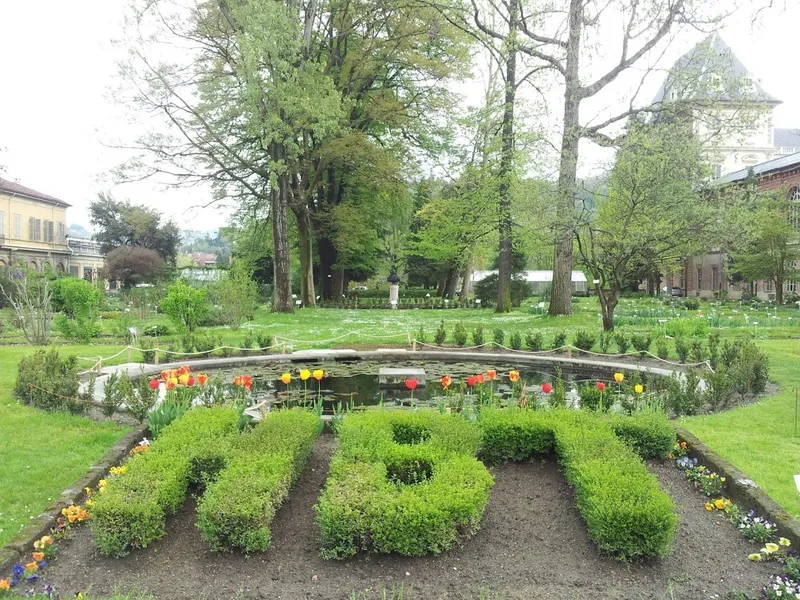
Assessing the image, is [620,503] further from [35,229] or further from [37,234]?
[37,234]

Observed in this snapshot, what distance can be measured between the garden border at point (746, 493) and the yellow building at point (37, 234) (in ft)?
146

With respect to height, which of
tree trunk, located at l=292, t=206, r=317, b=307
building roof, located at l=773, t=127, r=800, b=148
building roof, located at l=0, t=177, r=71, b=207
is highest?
building roof, located at l=773, t=127, r=800, b=148

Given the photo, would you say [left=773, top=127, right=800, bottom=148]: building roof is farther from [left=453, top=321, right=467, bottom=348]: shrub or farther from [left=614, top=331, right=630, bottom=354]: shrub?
[left=453, top=321, right=467, bottom=348]: shrub

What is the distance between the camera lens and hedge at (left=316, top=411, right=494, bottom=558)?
3580mm

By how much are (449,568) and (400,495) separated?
550mm

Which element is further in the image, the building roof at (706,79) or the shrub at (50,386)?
the building roof at (706,79)

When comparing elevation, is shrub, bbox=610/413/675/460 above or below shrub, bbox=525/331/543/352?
below

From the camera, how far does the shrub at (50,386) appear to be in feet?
23.8

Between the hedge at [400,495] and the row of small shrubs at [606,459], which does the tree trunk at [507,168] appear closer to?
the row of small shrubs at [606,459]

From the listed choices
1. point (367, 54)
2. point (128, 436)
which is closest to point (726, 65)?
point (367, 54)

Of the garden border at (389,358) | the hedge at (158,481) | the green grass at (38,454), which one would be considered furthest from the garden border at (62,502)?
the garden border at (389,358)

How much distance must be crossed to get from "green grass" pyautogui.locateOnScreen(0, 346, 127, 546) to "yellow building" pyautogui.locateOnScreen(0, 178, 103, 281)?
3962cm

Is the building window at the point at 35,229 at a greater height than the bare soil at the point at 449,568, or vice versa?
the building window at the point at 35,229

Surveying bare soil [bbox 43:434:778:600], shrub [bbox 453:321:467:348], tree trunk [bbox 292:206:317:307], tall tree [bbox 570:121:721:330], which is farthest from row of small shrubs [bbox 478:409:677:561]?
tree trunk [bbox 292:206:317:307]
